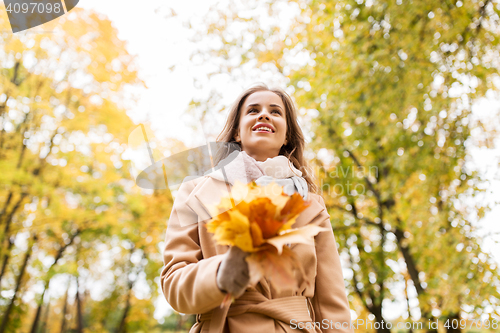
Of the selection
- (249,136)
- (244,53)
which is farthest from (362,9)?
(249,136)

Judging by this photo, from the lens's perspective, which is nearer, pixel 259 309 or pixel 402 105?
pixel 259 309

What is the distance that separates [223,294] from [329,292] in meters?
0.73

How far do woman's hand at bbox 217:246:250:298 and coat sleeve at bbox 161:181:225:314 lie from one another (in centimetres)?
7

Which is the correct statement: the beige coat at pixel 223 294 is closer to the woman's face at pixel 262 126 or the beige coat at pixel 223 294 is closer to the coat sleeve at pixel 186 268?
the coat sleeve at pixel 186 268

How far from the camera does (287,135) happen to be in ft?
6.81

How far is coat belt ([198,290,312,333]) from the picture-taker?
1356mm

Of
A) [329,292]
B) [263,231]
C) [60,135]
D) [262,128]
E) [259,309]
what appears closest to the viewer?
[263,231]

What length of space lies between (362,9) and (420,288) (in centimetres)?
461

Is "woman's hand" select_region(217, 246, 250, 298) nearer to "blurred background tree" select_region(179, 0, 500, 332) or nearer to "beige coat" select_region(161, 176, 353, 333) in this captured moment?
"beige coat" select_region(161, 176, 353, 333)

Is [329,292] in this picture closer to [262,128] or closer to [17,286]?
[262,128]

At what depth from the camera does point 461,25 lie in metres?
4.18

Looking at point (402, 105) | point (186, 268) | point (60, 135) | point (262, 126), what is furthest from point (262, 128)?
point (60, 135)

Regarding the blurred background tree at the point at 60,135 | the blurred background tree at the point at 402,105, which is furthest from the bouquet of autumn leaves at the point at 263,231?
the blurred background tree at the point at 60,135

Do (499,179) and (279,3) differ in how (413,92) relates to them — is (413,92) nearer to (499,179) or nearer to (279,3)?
(499,179)
